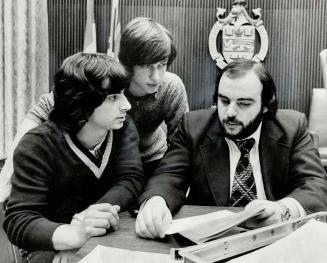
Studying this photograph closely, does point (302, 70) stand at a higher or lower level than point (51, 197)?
higher

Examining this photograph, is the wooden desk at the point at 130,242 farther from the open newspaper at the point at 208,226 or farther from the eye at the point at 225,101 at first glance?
the eye at the point at 225,101

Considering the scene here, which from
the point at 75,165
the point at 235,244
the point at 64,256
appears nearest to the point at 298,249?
the point at 235,244

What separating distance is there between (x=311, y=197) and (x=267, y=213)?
0.38m

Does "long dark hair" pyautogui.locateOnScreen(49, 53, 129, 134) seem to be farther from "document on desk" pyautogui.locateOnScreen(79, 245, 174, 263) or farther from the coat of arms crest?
the coat of arms crest

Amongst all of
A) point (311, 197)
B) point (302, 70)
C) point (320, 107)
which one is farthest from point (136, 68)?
point (320, 107)

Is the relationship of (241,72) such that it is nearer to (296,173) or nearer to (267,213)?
(296,173)

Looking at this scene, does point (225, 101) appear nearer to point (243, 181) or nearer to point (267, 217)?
point (243, 181)

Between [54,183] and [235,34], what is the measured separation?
5.91 feet

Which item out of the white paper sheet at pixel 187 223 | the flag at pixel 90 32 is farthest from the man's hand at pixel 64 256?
the flag at pixel 90 32

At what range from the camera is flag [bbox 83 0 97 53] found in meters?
2.66

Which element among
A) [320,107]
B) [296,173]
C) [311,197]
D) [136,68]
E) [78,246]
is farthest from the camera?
[320,107]

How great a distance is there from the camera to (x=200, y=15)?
317 centimetres

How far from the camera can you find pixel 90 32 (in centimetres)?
276

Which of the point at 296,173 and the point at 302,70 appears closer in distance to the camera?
the point at 296,173
